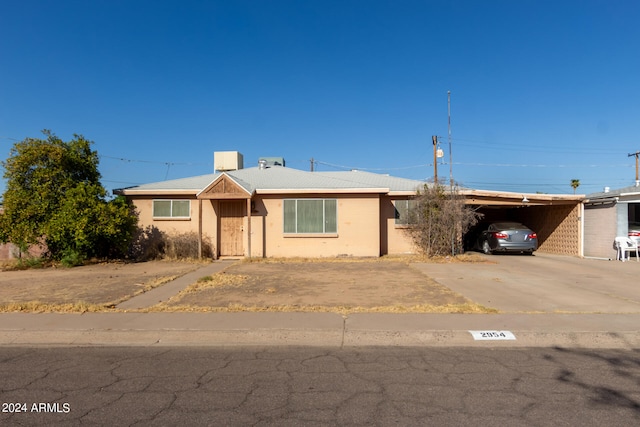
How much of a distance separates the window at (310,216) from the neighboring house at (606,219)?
1121cm

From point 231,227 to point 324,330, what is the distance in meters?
11.2

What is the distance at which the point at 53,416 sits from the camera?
153 inches

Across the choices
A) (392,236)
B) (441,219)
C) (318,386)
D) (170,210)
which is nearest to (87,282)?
(170,210)

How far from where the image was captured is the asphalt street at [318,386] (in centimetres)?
386

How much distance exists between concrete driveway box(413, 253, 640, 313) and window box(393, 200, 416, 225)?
10.7 ft

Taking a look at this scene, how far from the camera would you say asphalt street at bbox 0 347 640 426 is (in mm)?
3859

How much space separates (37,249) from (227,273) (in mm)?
8804

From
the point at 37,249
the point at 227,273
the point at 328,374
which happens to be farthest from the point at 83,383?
the point at 37,249

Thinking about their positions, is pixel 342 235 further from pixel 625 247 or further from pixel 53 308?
pixel 625 247

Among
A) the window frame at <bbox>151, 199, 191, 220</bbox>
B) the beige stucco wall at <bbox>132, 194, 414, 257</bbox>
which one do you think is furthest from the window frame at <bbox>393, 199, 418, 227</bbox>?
the window frame at <bbox>151, 199, 191, 220</bbox>

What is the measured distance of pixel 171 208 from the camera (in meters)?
17.1

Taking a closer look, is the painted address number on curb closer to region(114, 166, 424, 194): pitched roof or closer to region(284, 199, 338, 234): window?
region(114, 166, 424, 194): pitched roof

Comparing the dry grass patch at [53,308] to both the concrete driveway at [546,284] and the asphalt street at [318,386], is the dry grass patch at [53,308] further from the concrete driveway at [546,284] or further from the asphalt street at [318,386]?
the concrete driveway at [546,284]

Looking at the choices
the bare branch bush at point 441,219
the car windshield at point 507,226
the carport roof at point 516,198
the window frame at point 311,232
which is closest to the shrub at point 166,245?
the window frame at point 311,232
